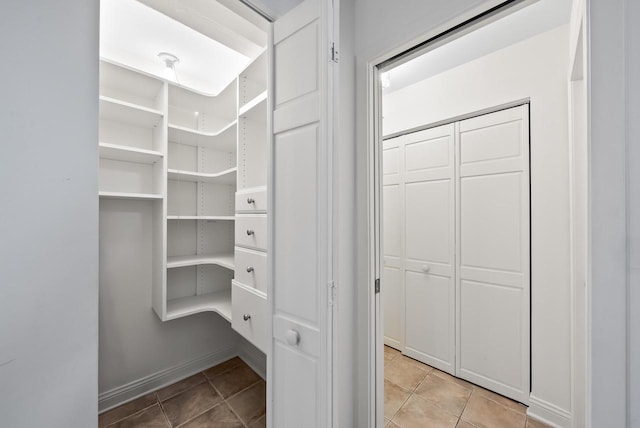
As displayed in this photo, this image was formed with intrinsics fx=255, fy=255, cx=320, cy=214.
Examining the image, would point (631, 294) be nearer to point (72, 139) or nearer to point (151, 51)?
point (72, 139)

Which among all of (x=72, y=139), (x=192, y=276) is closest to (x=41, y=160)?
(x=72, y=139)

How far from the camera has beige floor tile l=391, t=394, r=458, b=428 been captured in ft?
5.30

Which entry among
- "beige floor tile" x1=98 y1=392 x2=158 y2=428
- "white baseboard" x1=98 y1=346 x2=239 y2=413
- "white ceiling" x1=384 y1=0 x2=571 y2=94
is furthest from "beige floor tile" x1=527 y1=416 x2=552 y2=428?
"beige floor tile" x1=98 y1=392 x2=158 y2=428

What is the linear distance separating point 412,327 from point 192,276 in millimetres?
2038

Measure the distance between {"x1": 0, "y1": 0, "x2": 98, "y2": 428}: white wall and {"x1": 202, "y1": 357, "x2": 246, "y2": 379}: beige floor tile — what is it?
5.32 ft

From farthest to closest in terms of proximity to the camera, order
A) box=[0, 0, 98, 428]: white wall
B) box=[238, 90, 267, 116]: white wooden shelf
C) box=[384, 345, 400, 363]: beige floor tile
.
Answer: box=[384, 345, 400, 363]: beige floor tile → box=[238, 90, 267, 116]: white wooden shelf → box=[0, 0, 98, 428]: white wall

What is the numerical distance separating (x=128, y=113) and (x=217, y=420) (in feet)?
6.87

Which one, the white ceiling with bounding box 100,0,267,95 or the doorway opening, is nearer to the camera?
the white ceiling with bounding box 100,0,267,95

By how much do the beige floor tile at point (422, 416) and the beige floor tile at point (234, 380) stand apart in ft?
3.61

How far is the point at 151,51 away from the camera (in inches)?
73.2

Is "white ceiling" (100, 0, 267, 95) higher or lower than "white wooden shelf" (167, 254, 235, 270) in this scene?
higher

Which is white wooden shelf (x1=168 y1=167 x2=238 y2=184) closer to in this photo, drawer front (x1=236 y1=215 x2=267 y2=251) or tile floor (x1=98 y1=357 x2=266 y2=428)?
drawer front (x1=236 y1=215 x2=267 y2=251)

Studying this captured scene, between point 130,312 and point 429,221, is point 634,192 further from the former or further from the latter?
point 130,312

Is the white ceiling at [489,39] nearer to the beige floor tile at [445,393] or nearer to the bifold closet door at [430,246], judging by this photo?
the bifold closet door at [430,246]
